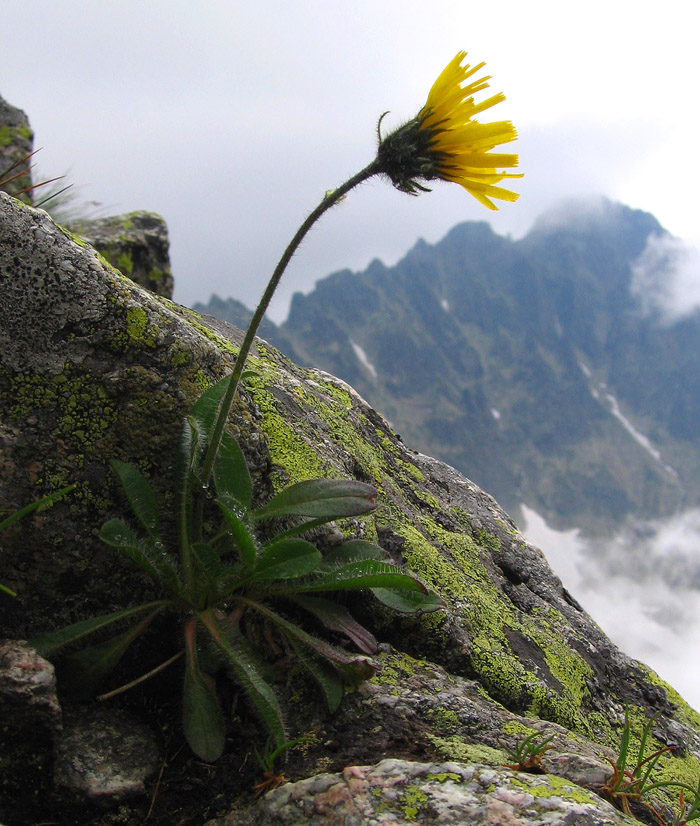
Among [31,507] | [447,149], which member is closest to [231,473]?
[31,507]

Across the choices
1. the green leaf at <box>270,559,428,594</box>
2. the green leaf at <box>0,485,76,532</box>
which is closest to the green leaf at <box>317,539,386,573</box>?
the green leaf at <box>270,559,428,594</box>

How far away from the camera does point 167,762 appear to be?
253cm

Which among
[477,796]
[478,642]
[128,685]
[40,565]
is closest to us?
[477,796]

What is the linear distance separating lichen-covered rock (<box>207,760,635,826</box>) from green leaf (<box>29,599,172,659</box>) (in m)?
0.86

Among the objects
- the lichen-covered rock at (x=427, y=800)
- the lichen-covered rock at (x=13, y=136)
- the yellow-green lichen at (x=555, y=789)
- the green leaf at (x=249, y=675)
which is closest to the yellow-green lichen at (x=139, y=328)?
the green leaf at (x=249, y=675)

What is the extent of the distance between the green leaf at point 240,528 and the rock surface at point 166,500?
20.4 inches

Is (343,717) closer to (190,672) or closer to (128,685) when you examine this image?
(190,672)

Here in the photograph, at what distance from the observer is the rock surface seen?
257cm

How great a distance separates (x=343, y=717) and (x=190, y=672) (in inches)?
25.6

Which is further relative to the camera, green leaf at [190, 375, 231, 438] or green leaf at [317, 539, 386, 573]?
green leaf at [317, 539, 386, 573]

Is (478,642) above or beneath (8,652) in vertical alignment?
above

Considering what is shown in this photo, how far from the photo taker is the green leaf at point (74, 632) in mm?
2578

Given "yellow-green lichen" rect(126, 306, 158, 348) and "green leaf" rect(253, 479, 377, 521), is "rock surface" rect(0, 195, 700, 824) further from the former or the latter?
"green leaf" rect(253, 479, 377, 521)

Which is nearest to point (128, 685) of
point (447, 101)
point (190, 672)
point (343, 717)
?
point (190, 672)
